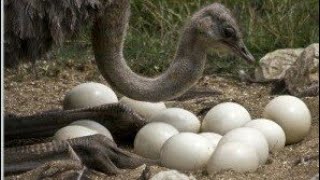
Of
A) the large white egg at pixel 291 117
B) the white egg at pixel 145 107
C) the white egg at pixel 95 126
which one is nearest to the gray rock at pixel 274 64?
the white egg at pixel 145 107

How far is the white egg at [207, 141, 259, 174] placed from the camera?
12.4ft

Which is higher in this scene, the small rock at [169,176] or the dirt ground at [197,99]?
the small rock at [169,176]

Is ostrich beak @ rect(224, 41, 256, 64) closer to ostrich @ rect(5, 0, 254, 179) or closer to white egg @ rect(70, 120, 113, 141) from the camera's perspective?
ostrich @ rect(5, 0, 254, 179)

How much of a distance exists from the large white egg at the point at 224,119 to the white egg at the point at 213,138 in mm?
81

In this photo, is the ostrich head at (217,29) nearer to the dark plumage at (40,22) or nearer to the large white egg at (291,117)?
the large white egg at (291,117)

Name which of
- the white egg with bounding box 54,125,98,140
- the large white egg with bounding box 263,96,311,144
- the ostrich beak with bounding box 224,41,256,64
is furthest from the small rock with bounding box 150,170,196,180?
the ostrich beak with bounding box 224,41,256,64

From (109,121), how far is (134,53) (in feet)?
4.55

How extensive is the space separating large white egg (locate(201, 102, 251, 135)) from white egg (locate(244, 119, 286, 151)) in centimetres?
7

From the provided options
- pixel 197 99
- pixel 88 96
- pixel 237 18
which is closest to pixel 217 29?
pixel 88 96

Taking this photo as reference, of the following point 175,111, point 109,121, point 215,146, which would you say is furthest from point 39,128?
point 215,146

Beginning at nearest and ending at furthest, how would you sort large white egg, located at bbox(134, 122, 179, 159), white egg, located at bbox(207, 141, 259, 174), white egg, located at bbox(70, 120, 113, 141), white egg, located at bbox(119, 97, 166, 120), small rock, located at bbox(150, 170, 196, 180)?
small rock, located at bbox(150, 170, 196, 180) → white egg, located at bbox(207, 141, 259, 174) → large white egg, located at bbox(134, 122, 179, 159) → white egg, located at bbox(70, 120, 113, 141) → white egg, located at bbox(119, 97, 166, 120)

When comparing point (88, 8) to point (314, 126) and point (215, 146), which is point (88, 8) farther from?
point (314, 126)

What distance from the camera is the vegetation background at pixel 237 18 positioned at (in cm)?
594

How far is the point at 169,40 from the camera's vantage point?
6.16 meters
